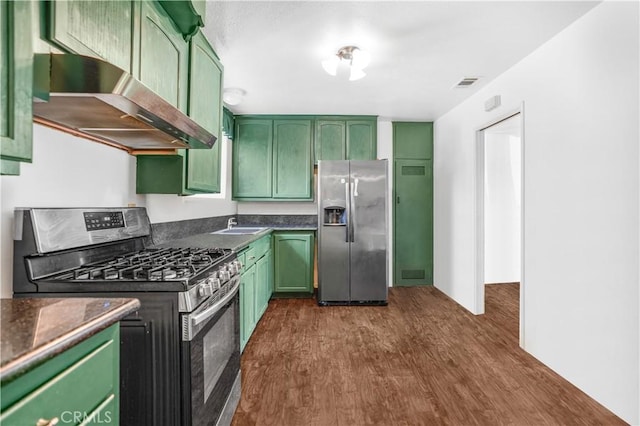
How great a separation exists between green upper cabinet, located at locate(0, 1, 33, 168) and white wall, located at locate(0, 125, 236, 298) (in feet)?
1.92

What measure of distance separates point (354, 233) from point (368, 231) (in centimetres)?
17

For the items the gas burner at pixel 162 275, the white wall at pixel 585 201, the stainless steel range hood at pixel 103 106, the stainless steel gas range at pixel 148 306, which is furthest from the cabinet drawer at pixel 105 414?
the white wall at pixel 585 201

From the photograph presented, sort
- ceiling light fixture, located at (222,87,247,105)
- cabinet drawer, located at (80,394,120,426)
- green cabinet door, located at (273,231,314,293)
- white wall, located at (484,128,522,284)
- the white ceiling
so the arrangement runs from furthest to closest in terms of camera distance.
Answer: white wall, located at (484,128,522,284) < green cabinet door, located at (273,231,314,293) < ceiling light fixture, located at (222,87,247,105) < the white ceiling < cabinet drawer, located at (80,394,120,426)

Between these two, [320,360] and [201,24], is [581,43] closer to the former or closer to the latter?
[201,24]

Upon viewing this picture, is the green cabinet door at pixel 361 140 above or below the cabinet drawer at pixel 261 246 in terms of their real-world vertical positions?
→ above

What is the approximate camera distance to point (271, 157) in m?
4.38

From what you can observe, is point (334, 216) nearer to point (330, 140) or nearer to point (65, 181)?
point (330, 140)

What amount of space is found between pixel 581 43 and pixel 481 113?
4.10ft

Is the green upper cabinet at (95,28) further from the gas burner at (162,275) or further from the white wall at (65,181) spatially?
the gas burner at (162,275)

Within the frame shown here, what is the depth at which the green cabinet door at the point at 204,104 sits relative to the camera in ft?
6.91

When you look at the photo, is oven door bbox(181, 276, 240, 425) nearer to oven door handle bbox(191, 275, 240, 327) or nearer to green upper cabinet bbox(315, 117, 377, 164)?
oven door handle bbox(191, 275, 240, 327)

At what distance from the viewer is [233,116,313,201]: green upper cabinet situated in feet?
14.4

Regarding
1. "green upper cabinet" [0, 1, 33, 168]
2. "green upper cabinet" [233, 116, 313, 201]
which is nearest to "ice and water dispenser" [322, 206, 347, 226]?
"green upper cabinet" [233, 116, 313, 201]

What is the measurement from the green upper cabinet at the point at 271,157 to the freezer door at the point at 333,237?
22.9 inches
